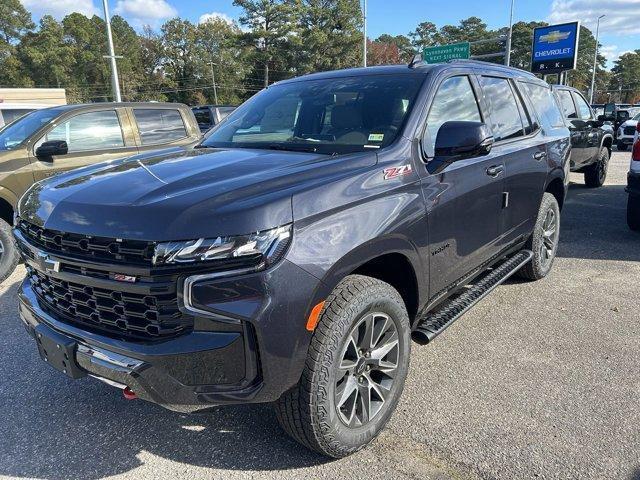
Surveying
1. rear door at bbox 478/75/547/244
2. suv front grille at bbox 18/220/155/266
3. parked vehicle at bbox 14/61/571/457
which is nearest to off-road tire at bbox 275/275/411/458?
parked vehicle at bbox 14/61/571/457

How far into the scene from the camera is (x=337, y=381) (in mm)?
2398

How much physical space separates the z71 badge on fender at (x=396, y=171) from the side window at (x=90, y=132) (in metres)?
4.84

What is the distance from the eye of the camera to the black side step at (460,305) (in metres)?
3.01

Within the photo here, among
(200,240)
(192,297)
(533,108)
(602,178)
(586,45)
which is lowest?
(602,178)

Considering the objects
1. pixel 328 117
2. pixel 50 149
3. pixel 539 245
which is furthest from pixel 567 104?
pixel 50 149

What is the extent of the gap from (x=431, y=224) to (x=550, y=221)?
8.81ft

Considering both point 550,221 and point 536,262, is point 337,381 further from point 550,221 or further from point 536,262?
point 550,221

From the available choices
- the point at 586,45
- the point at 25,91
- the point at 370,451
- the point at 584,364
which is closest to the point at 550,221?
the point at 584,364

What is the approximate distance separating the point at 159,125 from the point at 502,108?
15.6 feet

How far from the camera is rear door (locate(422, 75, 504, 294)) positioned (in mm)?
2963

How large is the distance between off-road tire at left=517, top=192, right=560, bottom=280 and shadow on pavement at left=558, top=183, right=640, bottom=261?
115 cm

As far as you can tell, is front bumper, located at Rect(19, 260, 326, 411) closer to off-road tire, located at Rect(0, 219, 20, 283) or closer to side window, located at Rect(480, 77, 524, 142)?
side window, located at Rect(480, 77, 524, 142)

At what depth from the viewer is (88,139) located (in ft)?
20.6

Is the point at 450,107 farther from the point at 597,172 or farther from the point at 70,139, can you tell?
the point at 597,172
